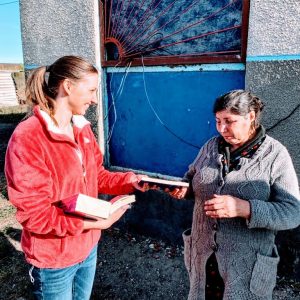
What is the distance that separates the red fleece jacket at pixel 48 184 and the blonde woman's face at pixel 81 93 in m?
0.14

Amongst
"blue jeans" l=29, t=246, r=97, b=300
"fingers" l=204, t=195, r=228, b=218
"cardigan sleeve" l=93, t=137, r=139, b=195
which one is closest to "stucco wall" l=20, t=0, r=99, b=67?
"cardigan sleeve" l=93, t=137, r=139, b=195

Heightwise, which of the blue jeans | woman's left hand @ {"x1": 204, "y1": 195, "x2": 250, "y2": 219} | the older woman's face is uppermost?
the older woman's face

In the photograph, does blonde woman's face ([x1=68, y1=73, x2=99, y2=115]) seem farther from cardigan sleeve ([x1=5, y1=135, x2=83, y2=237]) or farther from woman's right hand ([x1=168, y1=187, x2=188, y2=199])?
woman's right hand ([x1=168, y1=187, x2=188, y2=199])

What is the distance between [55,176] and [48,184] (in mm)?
76

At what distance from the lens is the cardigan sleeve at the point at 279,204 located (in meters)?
1.73

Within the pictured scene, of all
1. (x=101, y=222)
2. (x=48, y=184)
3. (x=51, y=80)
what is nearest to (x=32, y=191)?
(x=48, y=184)

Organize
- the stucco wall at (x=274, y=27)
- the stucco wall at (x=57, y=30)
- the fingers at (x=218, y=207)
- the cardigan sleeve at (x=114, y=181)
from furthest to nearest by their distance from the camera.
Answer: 1. the stucco wall at (x=57, y=30)
2. the stucco wall at (x=274, y=27)
3. the cardigan sleeve at (x=114, y=181)
4. the fingers at (x=218, y=207)

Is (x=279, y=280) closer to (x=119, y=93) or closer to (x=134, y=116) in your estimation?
(x=134, y=116)

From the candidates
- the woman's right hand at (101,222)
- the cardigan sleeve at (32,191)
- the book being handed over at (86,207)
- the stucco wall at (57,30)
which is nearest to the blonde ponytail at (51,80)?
the cardigan sleeve at (32,191)

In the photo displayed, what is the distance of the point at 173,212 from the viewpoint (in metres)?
3.89

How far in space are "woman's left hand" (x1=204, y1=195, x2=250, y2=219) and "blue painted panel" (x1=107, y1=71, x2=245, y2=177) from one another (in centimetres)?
195

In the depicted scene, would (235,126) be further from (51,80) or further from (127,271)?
(127,271)

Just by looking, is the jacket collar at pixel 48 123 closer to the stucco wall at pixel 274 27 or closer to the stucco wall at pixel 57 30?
the stucco wall at pixel 274 27

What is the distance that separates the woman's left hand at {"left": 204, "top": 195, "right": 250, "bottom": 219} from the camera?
5.62 feet
